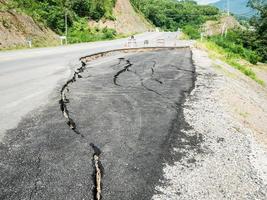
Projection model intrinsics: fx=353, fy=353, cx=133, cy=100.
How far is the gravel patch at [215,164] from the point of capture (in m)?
4.39

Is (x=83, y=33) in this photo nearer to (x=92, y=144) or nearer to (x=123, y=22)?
(x=123, y=22)

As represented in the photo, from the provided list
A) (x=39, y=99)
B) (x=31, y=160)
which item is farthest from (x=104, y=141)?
(x=39, y=99)

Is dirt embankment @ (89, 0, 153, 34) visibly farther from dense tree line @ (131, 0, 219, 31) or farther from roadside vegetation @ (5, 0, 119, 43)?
dense tree line @ (131, 0, 219, 31)

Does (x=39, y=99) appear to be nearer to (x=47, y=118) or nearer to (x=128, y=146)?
(x=47, y=118)

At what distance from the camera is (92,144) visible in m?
5.76

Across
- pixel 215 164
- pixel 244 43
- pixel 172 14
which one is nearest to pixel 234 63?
pixel 215 164

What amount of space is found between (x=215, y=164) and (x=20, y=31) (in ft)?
108

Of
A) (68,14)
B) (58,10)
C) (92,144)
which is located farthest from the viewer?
(68,14)

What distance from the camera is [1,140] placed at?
5.79 m

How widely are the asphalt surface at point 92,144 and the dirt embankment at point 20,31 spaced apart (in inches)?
920

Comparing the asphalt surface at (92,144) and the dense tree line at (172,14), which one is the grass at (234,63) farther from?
the dense tree line at (172,14)

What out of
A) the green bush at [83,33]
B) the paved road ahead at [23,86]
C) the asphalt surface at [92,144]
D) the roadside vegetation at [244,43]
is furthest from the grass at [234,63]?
the green bush at [83,33]

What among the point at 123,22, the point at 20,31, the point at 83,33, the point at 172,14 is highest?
the point at 20,31

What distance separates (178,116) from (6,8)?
1248 inches
